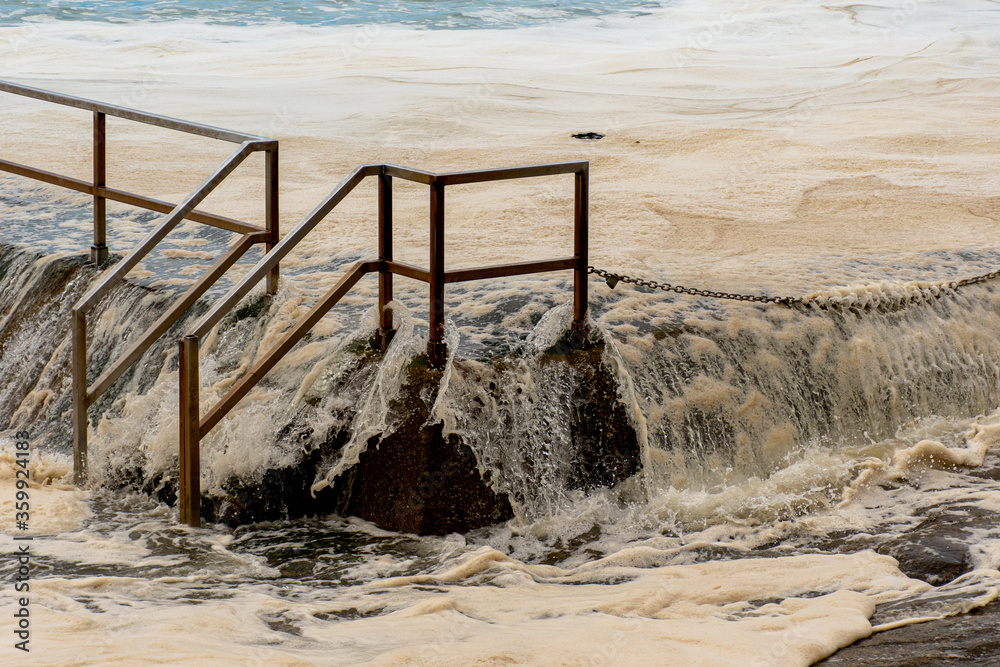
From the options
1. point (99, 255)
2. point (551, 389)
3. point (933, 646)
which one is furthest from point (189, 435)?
point (933, 646)

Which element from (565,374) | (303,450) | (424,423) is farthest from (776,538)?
(303,450)

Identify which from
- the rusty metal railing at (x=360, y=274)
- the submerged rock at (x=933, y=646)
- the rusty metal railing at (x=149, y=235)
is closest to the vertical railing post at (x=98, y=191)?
the rusty metal railing at (x=149, y=235)

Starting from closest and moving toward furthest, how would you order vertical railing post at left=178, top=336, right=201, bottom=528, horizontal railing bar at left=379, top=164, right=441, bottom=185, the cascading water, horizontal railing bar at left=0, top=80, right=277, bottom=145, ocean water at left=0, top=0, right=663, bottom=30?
vertical railing post at left=178, top=336, right=201, bottom=528, horizontal railing bar at left=379, top=164, right=441, bottom=185, the cascading water, horizontal railing bar at left=0, top=80, right=277, bottom=145, ocean water at left=0, top=0, right=663, bottom=30

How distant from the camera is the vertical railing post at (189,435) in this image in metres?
4.22

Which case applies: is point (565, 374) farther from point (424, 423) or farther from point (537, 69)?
point (537, 69)

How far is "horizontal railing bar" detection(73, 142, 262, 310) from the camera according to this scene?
4426 mm

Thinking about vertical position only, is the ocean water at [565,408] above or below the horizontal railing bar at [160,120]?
below

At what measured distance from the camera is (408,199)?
7.95 m

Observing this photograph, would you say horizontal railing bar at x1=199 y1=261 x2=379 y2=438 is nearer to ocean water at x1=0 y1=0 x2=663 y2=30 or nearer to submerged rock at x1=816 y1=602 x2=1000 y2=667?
submerged rock at x1=816 y1=602 x2=1000 y2=667

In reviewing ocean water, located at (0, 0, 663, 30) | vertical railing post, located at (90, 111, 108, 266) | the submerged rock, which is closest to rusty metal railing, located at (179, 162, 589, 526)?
vertical railing post, located at (90, 111, 108, 266)

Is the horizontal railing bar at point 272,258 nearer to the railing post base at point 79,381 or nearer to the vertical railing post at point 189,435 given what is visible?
the vertical railing post at point 189,435

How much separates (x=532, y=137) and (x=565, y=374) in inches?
217

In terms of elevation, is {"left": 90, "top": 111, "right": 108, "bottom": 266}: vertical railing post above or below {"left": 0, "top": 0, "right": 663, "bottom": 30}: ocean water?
below

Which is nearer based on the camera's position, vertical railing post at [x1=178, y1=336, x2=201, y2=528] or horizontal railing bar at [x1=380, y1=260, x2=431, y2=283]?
vertical railing post at [x1=178, y1=336, x2=201, y2=528]
